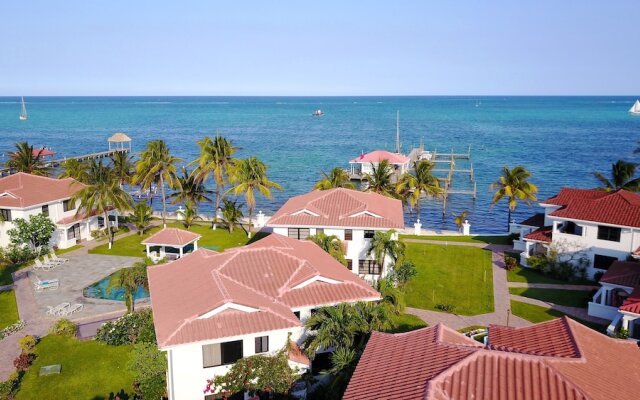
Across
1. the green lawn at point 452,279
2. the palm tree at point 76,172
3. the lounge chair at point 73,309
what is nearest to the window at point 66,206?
the palm tree at point 76,172

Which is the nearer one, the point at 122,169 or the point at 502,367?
the point at 502,367

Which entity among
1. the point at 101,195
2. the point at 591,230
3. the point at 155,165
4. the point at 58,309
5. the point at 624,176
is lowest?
the point at 58,309

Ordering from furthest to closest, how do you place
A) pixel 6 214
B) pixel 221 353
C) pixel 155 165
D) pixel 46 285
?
1. pixel 155 165
2. pixel 6 214
3. pixel 46 285
4. pixel 221 353

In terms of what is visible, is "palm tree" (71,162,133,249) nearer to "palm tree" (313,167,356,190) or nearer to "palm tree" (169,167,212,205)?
"palm tree" (169,167,212,205)

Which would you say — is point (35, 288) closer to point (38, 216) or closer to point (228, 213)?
point (38, 216)

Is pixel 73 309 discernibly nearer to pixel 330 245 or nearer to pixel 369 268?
pixel 330 245

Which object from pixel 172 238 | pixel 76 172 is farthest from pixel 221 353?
pixel 76 172

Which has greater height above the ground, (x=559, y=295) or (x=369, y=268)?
(x=369, y=268)

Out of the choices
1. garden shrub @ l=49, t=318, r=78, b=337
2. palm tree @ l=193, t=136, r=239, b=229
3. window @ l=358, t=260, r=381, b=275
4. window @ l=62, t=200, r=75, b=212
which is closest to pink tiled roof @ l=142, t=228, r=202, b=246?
palm tree @ l=193, t=136, r=239, b=229
